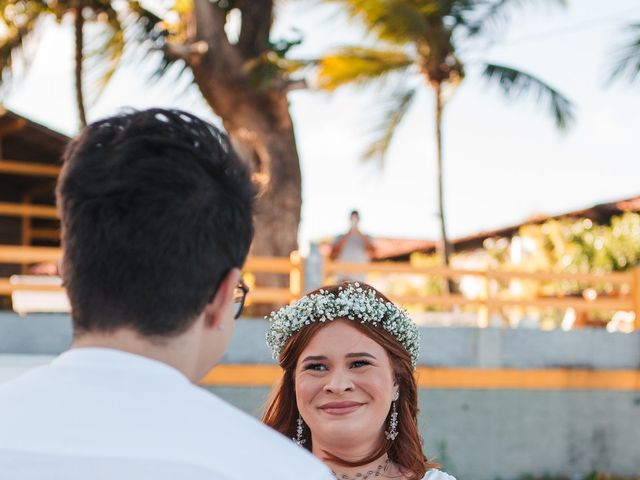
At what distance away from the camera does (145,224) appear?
1.22 metres

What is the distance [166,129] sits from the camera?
1.28m

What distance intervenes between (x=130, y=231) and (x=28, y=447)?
0.28 m

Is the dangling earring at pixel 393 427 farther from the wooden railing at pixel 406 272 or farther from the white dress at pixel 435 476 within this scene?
the wooden railing at pixel 406 272

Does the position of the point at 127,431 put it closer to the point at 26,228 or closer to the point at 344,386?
the point at 344,386

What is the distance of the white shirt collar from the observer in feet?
3.87

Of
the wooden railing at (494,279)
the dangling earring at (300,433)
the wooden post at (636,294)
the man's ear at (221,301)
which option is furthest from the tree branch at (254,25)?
the man's ear at (221,301)

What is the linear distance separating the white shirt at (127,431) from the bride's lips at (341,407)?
1.73 meters

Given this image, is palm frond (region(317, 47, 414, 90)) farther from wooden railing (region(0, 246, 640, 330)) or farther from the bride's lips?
the bride's lips

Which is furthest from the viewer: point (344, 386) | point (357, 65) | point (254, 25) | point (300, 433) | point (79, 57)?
point (357, 65)

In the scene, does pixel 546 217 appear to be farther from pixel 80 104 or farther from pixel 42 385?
pixel 42 385

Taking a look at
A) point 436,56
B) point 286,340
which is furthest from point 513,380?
point 436,56

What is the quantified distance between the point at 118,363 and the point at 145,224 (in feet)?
0.57

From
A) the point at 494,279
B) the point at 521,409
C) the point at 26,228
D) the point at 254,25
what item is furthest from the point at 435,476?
the point at 26,228

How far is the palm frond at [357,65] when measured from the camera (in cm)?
1567
